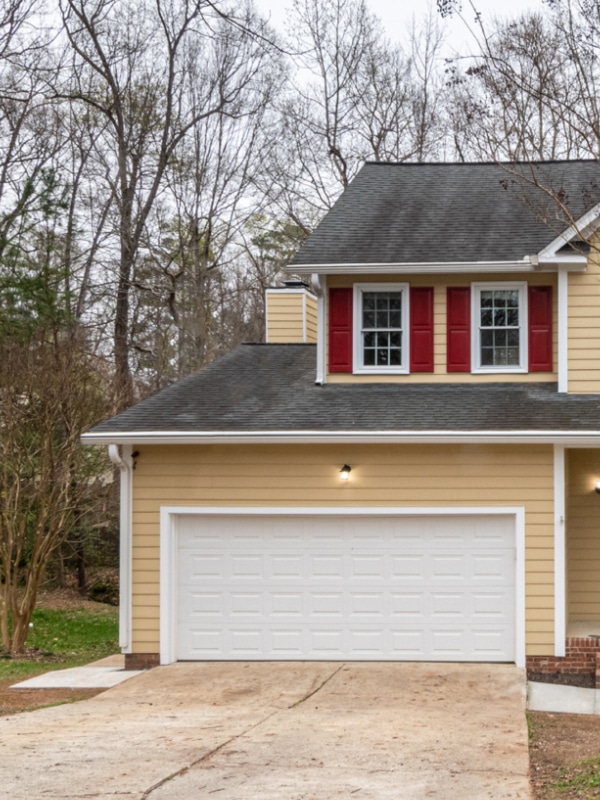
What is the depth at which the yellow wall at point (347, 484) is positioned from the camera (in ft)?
42.7

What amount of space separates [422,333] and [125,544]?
4950mm

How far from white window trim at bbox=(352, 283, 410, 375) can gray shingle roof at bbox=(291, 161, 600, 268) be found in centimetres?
44

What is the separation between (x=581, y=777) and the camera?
7750 millimetres

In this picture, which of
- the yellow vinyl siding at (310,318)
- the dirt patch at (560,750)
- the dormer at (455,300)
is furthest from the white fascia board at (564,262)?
the dirt patch at (560,750)

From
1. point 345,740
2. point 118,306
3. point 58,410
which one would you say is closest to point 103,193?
point 118,306

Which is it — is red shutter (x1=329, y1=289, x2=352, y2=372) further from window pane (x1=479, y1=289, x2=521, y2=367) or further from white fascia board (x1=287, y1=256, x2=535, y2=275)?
window pane (x1=479, y1=289, x2=521, y2=367)

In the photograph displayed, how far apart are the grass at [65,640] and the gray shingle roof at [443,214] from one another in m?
6.90

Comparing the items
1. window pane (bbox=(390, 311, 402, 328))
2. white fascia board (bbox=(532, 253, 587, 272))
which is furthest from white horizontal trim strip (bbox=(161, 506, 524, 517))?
white fascia board (bbox=(532, 253, 587, 272))

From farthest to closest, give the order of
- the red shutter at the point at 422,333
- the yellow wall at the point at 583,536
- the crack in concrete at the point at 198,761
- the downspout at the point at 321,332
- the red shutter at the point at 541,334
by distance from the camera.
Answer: the downspout at the point at 321,332, the red shutter at the point at 422,333, the yellow wall at the point at 583,536, the red shutter at the point at 541,334, the crack in concrete at the point at 198,761

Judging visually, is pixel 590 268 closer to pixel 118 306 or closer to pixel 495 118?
pixel 495 118

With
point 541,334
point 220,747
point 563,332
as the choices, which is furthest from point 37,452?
point 220,747

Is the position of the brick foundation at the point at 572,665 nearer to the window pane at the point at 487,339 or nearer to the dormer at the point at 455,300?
the dormer at the point at 455,300

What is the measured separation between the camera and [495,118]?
41.5 feet

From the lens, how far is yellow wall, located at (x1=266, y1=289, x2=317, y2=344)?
18.0 meters
